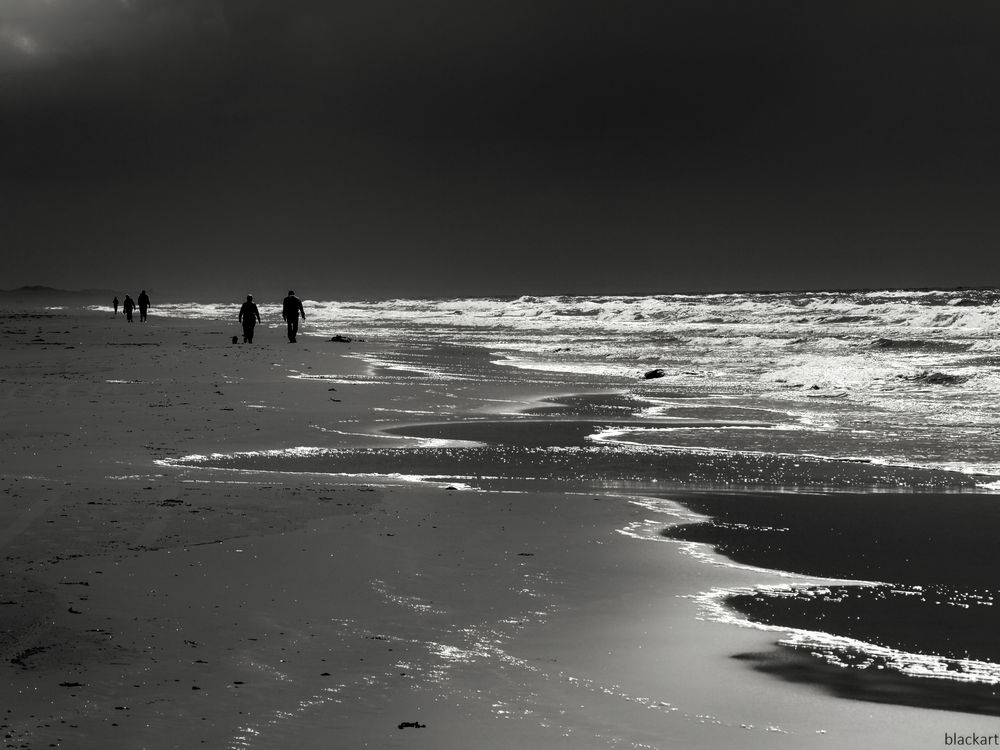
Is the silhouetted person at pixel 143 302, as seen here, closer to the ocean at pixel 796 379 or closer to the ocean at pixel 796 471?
the ocean at pixel 796 379

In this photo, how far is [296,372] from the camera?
2086 centimetres

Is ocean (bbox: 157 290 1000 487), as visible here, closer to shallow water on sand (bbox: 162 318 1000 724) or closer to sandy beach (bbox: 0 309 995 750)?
shallow water on sand (bbox: 162 318 1000 724)

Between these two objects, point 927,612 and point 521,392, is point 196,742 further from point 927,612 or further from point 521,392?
point 521,392

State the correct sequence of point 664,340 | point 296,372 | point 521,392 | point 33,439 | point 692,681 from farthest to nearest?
1. point 664,340
2. point 296,372
3. point 521,392
4. point 33,439
5. point 692,681

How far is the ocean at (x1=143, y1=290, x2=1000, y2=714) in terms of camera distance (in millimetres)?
5035

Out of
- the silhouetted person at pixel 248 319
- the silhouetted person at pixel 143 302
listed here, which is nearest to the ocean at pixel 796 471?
the silhouetted person at pixel 248 319

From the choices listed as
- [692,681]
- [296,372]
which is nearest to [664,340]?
[296,372]

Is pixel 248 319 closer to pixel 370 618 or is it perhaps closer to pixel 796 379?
pixel 796 379

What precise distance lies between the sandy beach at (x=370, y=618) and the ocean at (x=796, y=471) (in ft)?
0.55

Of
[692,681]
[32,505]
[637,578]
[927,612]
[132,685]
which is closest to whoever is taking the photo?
[132,685]

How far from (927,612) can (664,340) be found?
33063 millimetres

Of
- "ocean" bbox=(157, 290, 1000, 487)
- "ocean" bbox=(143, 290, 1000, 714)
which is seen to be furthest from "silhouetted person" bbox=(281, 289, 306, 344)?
"ocean" bbox=(143, 290, 1000, 714)

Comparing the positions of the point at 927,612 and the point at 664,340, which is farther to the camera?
the point at 664,340

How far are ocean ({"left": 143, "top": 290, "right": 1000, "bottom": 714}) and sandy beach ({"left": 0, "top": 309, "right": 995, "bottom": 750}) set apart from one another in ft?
0.55
